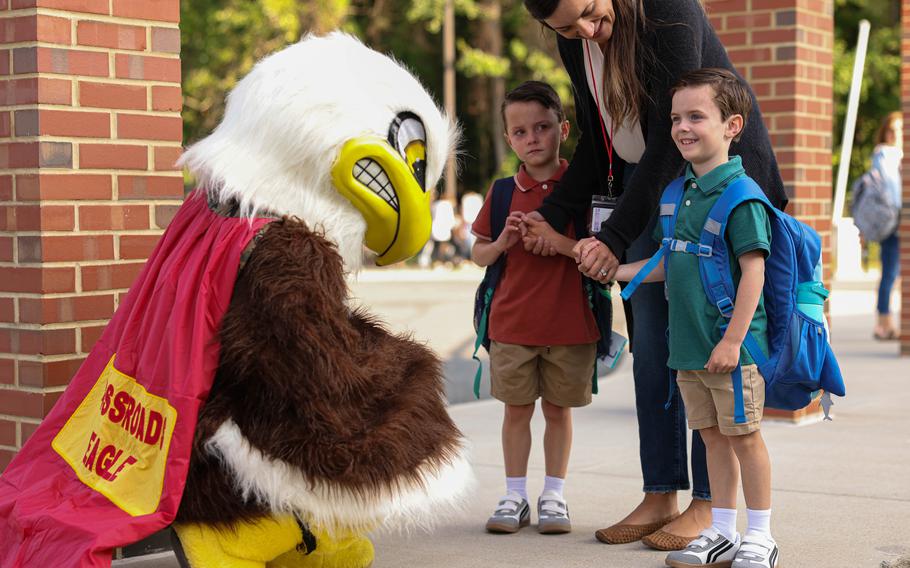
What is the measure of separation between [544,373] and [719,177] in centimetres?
107

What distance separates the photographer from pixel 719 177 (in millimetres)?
3377

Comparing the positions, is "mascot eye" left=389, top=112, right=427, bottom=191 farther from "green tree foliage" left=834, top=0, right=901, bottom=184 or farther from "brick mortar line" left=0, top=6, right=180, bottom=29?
"green tree foliage" left=834, top=0, right=901, bottom=184

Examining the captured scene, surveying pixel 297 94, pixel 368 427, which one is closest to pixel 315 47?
pixel 297 94

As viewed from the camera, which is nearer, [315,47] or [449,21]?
[315,47]

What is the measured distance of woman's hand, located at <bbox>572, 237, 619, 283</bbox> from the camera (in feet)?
11.8

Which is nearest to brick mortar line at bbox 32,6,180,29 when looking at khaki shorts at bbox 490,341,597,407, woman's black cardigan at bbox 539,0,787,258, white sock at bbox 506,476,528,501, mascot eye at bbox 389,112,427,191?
mascot eye at bbox 389,112,427,191

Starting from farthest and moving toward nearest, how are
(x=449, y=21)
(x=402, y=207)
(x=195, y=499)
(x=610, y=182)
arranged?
(x=449, y=21) < (x=610, y=182) < (x=402, y=207) < (x=195, y=499)

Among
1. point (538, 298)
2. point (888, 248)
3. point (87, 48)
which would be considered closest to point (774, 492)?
point (538, 298)

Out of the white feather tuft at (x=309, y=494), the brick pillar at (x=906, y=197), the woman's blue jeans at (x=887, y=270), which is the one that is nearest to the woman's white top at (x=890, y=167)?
the woman's blue jeans at (x=887, y=270)

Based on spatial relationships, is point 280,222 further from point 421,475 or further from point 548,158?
point 548,158

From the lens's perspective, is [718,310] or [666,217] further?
[666,217]

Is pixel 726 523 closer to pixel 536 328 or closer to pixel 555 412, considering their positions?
pixel 555 412

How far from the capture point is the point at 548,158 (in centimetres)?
415

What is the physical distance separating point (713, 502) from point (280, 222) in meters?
1.54
